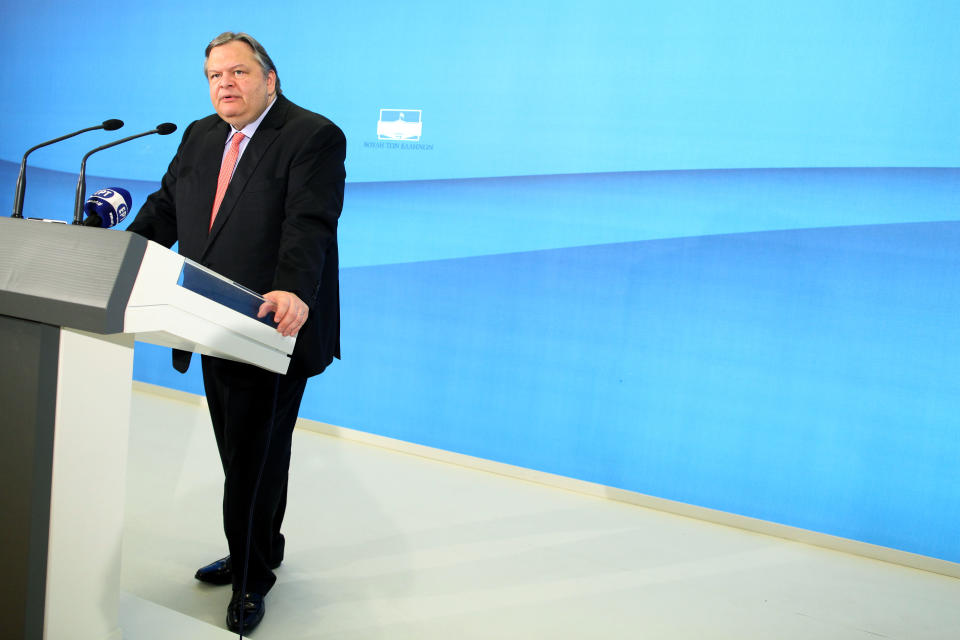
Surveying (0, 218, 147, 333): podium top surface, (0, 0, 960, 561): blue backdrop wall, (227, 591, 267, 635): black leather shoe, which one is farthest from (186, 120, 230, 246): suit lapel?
(0, 0, 960, 561): blue backdrop wall

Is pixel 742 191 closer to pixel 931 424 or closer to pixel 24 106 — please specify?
pixel 931 424

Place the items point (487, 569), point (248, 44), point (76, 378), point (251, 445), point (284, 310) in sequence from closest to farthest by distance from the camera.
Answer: point (76, 378) → point (284, 310) → point (248, 44) → point (251, 445) → point (487, 569)

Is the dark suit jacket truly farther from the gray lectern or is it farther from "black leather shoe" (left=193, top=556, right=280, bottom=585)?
"black leather shoe" (left=193, top=556, right=280, bottom=585)

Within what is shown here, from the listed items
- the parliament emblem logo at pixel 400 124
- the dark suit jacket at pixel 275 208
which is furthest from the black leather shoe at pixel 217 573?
the parliament emblem logo at pixel 400 124

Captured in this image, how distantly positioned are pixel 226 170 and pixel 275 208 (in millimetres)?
167

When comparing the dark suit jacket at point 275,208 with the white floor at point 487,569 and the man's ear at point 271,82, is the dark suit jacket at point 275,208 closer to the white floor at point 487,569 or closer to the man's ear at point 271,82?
the man's ear at point 271,82

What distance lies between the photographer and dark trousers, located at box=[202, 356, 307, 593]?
179 cm

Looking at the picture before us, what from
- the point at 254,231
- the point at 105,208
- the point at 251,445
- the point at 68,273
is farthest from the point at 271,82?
the point at 68,273

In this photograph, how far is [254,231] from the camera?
1.71m

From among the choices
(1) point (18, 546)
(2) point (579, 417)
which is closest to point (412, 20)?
(2) point (579, 417)

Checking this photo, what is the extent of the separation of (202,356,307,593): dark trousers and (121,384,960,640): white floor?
0.53 feet

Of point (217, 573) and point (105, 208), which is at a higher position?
point (105, 208)

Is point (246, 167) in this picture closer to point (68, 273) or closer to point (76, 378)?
point (76, 378)

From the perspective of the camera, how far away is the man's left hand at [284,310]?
1354 mm
